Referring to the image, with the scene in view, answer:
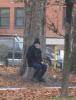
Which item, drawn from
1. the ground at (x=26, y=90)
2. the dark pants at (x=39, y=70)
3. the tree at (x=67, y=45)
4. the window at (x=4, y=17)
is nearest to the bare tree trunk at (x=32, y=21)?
the ground at (x=26, y=90)

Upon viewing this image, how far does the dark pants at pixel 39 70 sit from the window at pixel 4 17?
39524 millimetres

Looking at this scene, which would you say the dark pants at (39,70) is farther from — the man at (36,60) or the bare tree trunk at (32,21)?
the bare tree trunk at (32,21)

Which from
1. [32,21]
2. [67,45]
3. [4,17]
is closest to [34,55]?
[32,21]

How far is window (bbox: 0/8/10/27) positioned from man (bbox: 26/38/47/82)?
1559 inches

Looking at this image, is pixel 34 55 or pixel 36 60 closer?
pixel 34 55

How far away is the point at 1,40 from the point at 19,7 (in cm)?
2920

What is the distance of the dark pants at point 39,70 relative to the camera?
17.8m

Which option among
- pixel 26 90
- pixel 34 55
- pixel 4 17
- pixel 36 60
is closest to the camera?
pixel 26 90

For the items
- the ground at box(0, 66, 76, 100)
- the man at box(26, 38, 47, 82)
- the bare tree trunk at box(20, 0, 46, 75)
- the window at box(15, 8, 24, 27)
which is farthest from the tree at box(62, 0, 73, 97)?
the window at box(15, 8, 24, 27)

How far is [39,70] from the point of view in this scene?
17984mm

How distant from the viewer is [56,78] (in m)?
20.0

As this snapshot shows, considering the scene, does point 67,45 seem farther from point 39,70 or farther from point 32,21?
point 32,21

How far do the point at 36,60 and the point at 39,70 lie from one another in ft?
1.21

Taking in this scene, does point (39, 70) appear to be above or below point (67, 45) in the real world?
below
